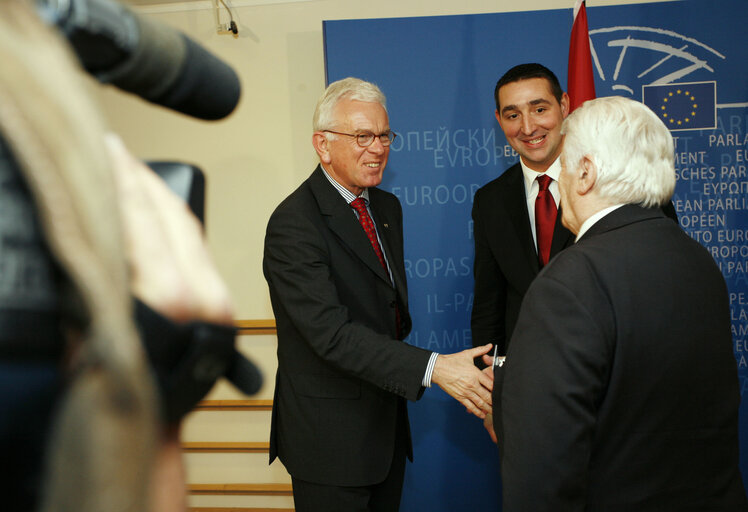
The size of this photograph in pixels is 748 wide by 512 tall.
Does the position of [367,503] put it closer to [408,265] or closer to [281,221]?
[281,221]

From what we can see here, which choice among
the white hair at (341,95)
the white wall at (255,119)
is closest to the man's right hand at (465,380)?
the white hair at (341,95)

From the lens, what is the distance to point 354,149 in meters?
2.18

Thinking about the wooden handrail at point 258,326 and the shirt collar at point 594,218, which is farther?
the wooden handrail at point 258,326

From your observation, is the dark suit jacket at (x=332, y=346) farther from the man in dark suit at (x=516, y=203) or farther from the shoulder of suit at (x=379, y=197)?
the man in dark suit at (x=516, y=203)

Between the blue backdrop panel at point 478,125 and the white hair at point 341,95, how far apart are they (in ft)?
2.49

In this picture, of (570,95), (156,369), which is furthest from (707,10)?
(156,369)

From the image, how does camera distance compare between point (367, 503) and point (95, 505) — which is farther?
point (367, 503)

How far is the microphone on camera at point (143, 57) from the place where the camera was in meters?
0.38

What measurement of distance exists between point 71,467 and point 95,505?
24mm

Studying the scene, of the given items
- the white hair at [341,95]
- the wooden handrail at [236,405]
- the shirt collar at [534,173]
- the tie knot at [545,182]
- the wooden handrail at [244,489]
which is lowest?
the wooden handrail at [244,489]

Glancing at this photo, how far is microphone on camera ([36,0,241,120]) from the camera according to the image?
0.38 meters

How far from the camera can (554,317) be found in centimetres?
124

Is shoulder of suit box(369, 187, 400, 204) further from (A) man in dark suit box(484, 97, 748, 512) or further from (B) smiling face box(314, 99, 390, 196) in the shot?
(A) man in dark suit box(484, 97, 748, 512)

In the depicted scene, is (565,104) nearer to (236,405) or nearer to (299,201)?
(299,201)
